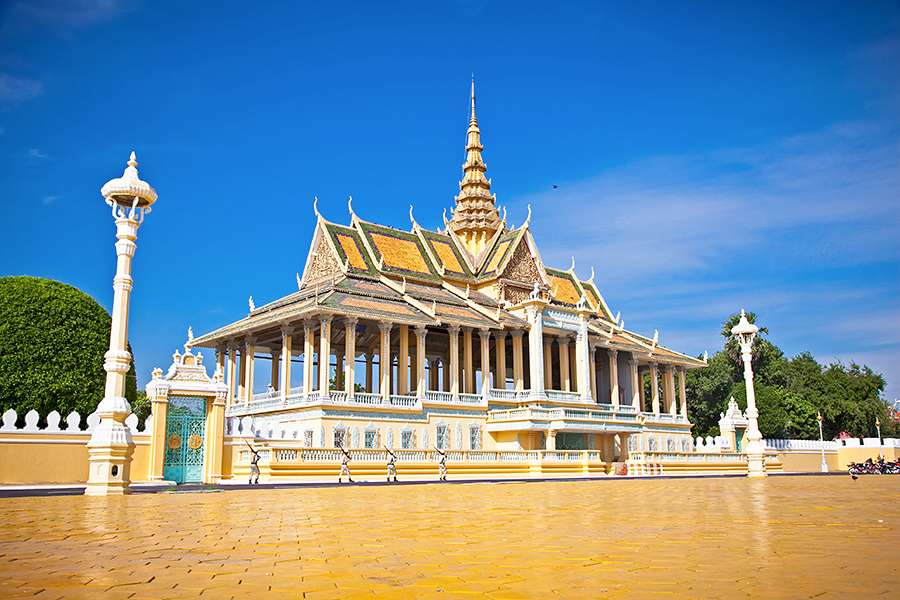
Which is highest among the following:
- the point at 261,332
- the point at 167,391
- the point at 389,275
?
the point at 389,275

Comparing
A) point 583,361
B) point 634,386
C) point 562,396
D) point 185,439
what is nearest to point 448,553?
point 185,439

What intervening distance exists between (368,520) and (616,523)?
3.35 m

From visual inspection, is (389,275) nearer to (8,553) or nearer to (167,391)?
(167,391)

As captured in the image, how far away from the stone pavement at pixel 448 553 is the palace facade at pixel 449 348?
23186mm

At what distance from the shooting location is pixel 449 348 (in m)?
46.1

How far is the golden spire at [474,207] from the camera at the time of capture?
55125 mm

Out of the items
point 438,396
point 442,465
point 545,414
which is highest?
point 438,396

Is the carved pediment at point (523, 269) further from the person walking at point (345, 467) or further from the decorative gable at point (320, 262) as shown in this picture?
the person walking at point (345, 467)

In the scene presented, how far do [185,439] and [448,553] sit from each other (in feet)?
64.7

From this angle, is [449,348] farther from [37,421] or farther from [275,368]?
[37,421]

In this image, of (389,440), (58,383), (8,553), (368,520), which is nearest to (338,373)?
(389,440)

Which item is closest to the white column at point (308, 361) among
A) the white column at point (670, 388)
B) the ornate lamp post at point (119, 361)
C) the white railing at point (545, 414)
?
the white railing at point (545, 414)

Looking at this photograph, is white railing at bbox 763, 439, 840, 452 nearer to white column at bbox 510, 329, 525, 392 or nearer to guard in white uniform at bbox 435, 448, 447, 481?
white column at bbox 510, 329, 525, 392

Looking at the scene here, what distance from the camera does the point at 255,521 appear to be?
10586 mm
